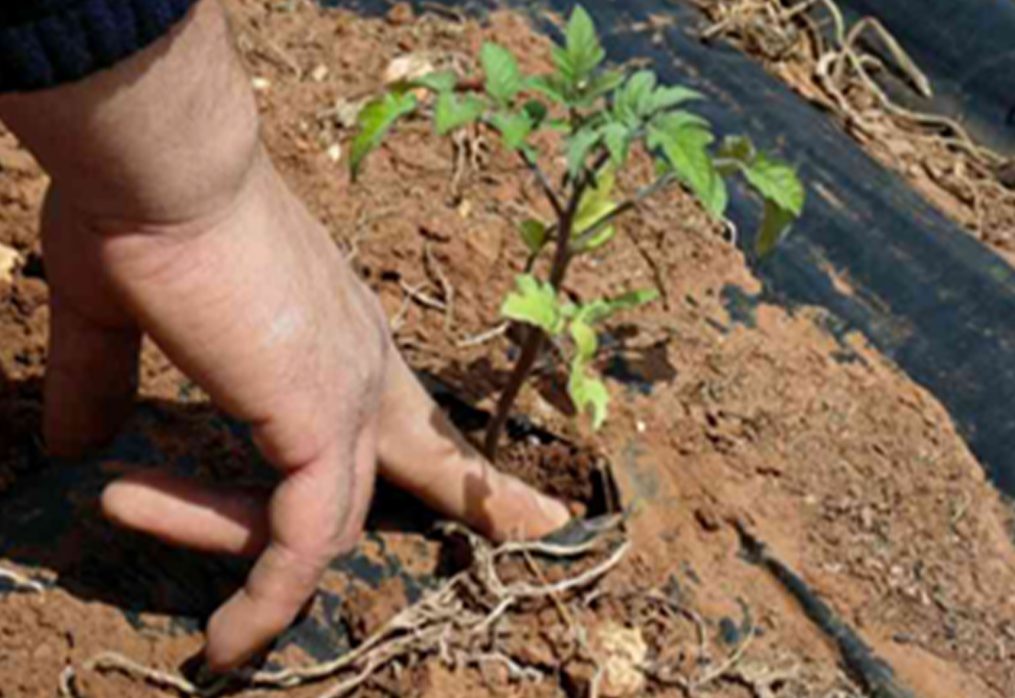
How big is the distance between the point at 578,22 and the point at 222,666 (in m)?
0.69

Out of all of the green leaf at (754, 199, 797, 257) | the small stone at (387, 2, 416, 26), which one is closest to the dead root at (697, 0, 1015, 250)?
the small stone at (387, 2, 416, 26)

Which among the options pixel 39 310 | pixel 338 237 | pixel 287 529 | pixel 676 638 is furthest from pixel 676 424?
pixel 39 310

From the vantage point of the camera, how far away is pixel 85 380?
1.57 m

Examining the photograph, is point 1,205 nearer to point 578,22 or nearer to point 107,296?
point 107,296

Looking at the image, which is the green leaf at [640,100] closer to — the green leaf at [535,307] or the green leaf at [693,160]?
the green leaf at [693,160]

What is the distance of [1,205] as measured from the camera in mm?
1990

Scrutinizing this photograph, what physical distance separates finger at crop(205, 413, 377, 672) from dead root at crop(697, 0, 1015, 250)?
136 cm

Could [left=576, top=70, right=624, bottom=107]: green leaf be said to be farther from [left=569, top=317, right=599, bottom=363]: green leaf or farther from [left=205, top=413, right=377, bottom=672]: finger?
[left=205, top=413, right=377, bottom=672]: finger

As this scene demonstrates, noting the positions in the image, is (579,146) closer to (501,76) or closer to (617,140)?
(617,140)

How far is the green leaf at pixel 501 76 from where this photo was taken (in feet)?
4.65

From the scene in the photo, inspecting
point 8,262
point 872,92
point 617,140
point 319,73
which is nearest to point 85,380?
point 8,262

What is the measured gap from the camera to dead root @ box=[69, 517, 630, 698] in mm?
1565

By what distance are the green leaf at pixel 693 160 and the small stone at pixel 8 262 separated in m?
0.91

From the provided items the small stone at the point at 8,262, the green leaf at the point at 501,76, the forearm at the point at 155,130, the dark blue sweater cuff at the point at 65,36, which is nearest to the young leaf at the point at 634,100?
the green leaf at the point at 501,76
